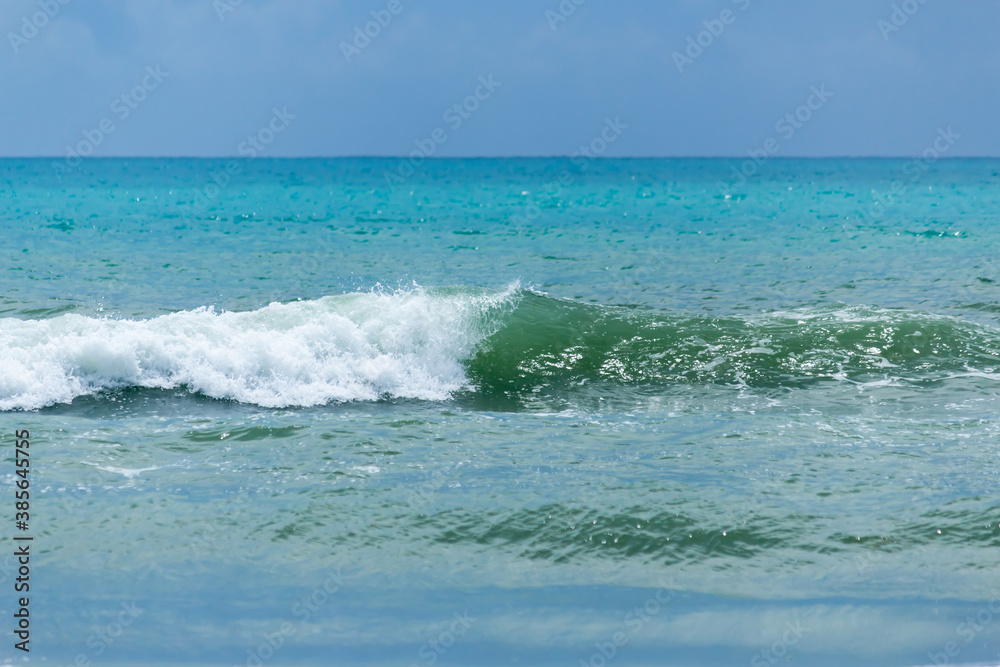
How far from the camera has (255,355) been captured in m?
11.5

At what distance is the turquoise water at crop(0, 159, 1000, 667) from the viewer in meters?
5.19

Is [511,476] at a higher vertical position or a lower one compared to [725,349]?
lower

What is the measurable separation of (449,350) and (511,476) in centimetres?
505

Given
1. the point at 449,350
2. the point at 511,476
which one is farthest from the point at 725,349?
the point at 511,476

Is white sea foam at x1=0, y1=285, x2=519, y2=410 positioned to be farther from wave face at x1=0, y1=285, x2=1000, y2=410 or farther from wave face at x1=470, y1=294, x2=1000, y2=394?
wave face at x1=470, y1=294, x2=1000, y2=394

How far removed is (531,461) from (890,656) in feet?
12.0

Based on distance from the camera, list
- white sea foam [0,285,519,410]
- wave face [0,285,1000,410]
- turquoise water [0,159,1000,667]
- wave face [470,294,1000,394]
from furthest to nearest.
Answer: wave face [470,294,1000,394] → wave face [0,285,1000,410] → white sea foam [0,285,519,410] → turquoise water [0,159,1000,667]

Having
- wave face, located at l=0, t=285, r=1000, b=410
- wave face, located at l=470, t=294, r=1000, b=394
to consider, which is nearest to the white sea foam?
wave face, located at l=0, t=285, r=1000, b=410

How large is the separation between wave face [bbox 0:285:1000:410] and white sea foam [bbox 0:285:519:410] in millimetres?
22

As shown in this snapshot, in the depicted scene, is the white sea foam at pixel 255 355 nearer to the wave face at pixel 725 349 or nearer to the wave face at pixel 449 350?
the wave face at pixel 449 350

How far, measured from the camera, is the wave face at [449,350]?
11.0 metres

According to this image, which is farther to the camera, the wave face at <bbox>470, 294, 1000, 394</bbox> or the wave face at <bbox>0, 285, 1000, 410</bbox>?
the wave face at <bbox>470, 294, 1000, 394</bbox>

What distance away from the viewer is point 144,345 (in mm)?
11586

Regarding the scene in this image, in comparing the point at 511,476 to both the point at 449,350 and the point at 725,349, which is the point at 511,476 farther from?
the point at 725,349
